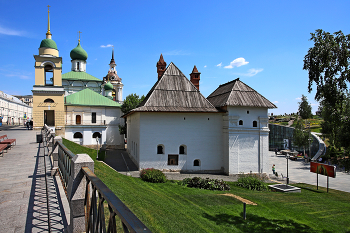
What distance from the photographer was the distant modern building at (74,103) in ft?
84.9

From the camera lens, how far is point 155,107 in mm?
21156

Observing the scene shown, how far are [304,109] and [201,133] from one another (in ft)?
188

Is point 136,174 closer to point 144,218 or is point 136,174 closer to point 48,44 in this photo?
point 144,218

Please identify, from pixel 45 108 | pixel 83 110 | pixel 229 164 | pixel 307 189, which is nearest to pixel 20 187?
pixel 229 164

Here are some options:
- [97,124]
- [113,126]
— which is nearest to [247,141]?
[113,126]

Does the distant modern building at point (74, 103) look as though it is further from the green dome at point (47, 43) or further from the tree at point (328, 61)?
the tree at point (328, 61)

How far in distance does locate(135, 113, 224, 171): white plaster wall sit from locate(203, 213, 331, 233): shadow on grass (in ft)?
35.8

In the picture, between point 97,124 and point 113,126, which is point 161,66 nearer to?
point 113,126

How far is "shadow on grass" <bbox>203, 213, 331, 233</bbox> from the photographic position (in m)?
9.60

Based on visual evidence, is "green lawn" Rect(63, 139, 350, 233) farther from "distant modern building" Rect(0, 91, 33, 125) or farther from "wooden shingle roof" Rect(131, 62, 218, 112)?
"distant modern building" Rect(0, 91, 33, 125)

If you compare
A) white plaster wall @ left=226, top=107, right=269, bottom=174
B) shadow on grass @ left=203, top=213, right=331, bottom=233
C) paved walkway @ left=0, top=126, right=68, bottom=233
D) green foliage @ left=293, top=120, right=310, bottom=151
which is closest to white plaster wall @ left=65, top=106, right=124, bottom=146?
white plaster wall @ left=226, top=107, right=269, bottom=174

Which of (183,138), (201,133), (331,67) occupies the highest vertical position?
(331,67)

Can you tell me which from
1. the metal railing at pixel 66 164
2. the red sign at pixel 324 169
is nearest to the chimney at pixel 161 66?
the red sign at pixel 324 169

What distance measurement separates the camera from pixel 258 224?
999 cm
